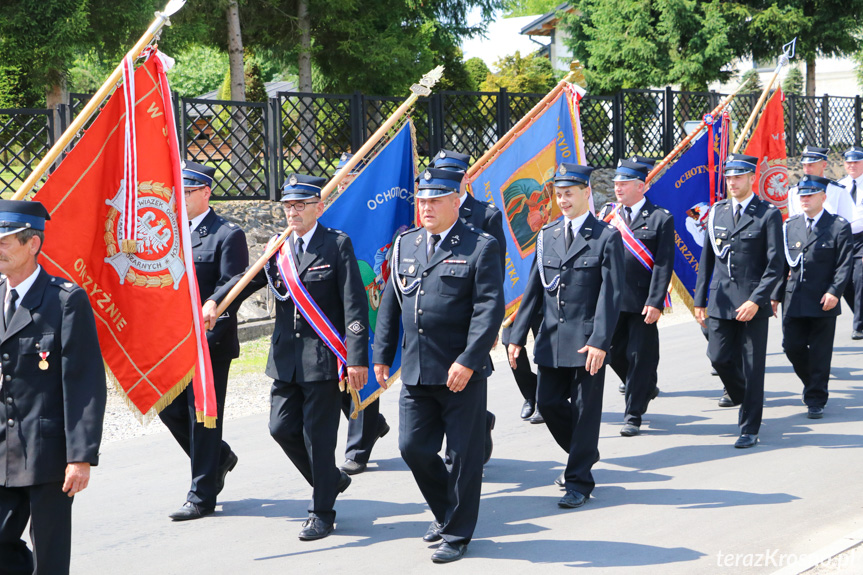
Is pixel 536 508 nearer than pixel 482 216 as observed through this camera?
Yes

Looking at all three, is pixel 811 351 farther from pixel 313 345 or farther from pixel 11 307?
pixel 11 307

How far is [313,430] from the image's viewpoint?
5.67 metres

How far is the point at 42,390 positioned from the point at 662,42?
25487mm

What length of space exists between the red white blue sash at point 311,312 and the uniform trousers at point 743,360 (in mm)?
3285

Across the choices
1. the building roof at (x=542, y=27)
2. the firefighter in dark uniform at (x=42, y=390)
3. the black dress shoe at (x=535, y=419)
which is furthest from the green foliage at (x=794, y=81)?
the firefighter in dark uniform at (x=42, y=390)

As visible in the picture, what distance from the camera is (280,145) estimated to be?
44.7 ft

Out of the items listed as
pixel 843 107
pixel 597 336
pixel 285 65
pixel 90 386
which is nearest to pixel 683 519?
pixel 597 336

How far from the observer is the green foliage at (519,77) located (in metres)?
35.3

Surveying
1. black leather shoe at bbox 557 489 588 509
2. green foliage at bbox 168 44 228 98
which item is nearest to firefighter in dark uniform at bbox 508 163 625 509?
black leather shoe at bbox 557 489 588 509

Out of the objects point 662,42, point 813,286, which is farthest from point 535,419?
point 662,42

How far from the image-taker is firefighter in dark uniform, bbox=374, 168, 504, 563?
5230 mm

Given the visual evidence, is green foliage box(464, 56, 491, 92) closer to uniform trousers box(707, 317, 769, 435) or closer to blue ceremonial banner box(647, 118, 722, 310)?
blue ceremonial banner box(647, 118, 722, 310)

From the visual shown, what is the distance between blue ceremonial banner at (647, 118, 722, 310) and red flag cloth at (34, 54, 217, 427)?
568cm

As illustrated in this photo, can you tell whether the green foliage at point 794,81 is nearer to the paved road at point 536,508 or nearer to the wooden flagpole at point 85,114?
the paved road at point 536,508
